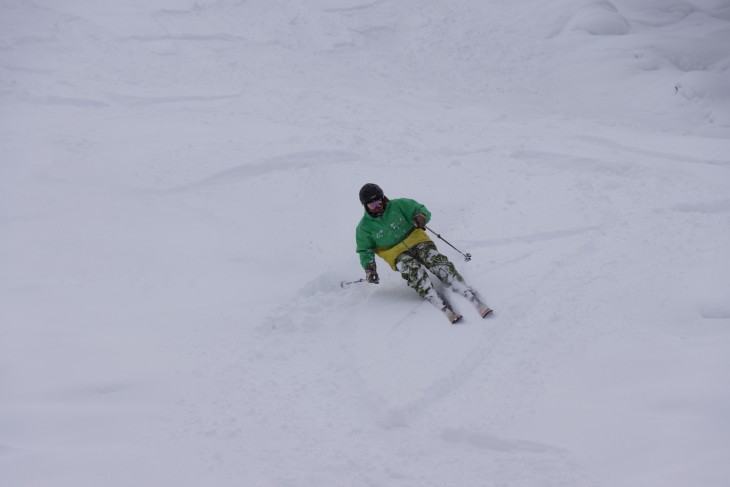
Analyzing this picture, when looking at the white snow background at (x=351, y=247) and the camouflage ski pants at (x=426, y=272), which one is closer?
the white snow background at (x=351, y=247)

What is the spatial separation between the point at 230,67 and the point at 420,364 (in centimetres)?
903

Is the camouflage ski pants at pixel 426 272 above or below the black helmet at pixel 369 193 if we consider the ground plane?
below

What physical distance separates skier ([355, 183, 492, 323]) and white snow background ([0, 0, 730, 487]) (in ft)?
1.08

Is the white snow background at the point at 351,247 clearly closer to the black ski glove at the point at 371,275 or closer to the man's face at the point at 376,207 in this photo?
the black ski glove at the point at 371,275

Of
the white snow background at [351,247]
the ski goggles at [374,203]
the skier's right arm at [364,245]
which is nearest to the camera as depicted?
the white snow background at [351,247]

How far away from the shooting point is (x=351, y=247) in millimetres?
7473

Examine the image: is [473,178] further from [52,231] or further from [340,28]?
[340,28]

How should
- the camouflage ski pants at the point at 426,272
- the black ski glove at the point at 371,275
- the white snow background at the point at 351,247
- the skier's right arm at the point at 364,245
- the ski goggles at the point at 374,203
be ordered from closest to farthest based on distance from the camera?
the white snow background at the point at 351,247 → the camouflage ski pants at the point at 426,272 → the black ski glove at the point at 371,275 → the ski goggles at the point at 374,203 → the skier's right arm at the point at 364,245

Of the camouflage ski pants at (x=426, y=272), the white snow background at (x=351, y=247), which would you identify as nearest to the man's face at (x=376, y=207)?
the camouflage ski pants at (x=426, y=272)

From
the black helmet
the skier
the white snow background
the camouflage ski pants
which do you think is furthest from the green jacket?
the white snow background

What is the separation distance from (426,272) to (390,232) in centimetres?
61

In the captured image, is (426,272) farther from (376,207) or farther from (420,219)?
(376,207)

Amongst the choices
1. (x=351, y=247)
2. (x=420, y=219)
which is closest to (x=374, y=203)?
(x=420, y=219)

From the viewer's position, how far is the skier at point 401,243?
627 centimetres
